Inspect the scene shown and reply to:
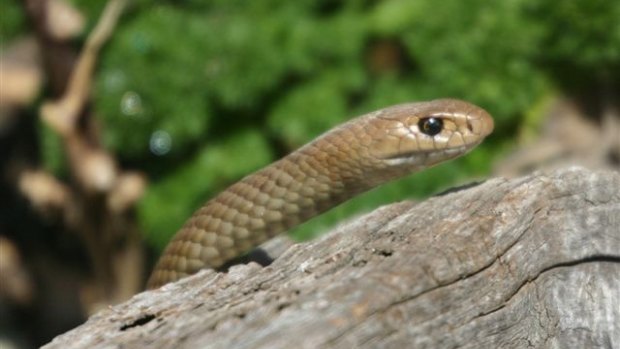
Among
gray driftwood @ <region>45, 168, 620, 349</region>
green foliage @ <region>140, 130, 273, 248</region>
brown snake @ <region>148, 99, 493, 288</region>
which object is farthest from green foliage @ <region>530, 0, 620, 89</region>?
gray driftwood @ <region>45, 168, 620, 349</region>

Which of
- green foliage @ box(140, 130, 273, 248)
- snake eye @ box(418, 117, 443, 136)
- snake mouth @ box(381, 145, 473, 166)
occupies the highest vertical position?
green foliage @ box(140, 130, 273, 248)

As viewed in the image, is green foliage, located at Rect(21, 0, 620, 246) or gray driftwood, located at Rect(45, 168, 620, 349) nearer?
gray driftwood, located at Rect(45, 168, 620, 349)

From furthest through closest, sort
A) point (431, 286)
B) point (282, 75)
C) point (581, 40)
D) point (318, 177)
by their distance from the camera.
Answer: point (282, 75) < point (581, 40) < point (318, 177) < point (431, 286)

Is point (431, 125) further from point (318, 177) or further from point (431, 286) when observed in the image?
point (431, 286)

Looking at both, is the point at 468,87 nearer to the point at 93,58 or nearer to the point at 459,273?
the point at 93,58

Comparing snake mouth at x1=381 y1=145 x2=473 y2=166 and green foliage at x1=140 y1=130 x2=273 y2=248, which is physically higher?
green foliage at x1=140 y1=130 x2=273 y2=248

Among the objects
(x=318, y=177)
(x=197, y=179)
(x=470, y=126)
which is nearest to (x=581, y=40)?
(x=197, y=179)

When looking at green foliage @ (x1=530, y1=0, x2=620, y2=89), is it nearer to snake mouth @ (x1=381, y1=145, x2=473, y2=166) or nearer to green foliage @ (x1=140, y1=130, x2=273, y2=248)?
green foliage @ (x1=140, y1=130, x2=273, y2=248)
